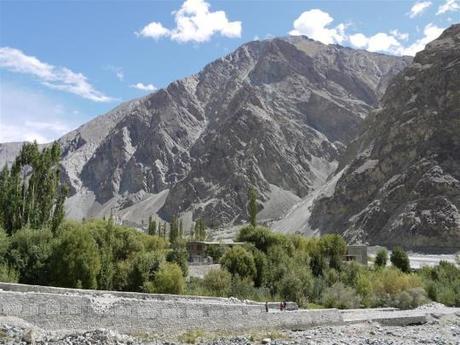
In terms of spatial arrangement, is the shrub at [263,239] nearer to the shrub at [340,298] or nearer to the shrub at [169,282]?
the shrub at [340,298]

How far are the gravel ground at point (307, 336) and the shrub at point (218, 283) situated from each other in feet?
26.3

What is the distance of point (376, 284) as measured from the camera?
36.4 metres

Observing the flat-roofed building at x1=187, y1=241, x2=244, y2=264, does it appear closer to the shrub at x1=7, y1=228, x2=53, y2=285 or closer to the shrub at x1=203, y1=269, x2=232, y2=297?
the shrub at x1=203, y1=269, x2=232, y2=297

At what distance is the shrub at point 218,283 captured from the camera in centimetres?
2949

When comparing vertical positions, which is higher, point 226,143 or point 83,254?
point 226,143

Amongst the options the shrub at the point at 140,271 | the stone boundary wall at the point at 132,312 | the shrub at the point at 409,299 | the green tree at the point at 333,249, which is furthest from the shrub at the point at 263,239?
the stone boundary wall at the point at 132,312

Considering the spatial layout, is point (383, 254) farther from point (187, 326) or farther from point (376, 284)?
point (187, 326)

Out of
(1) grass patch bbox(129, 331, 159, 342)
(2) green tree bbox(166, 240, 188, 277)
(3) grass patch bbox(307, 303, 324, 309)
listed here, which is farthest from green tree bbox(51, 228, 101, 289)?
(3) grass patch bbox(307, 303, 324, 309)

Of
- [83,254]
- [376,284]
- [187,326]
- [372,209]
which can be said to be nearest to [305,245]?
[376,284]

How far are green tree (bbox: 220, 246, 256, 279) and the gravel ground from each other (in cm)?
1085

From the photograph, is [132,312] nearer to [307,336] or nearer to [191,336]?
[191,336]

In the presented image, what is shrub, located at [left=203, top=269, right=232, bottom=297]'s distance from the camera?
29491mm

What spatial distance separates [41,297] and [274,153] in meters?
165

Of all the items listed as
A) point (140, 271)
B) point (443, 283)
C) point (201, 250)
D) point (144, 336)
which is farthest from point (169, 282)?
point (201, 250)
